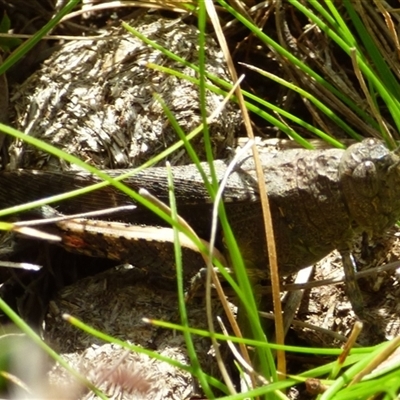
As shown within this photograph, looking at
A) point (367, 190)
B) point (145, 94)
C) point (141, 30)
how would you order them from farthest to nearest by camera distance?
point (141, 30)
point (145, 94)
point (367, 190)

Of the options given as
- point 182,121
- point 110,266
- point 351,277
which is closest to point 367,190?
point 351,277

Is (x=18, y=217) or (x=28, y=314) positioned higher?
(x=18, y=217)

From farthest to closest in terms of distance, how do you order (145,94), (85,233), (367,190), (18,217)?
(145,94) < (18,217) < (85,233) < (367,190)

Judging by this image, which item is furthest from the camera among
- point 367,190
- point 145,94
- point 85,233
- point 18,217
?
point 145,94

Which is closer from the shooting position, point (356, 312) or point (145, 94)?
point (356, 312)

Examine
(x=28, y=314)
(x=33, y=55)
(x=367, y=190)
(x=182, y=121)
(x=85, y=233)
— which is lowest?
(x=28, y=314)

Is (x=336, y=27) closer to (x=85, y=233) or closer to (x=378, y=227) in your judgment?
(x=378, y=227)

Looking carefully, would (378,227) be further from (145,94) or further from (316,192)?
(145,94)

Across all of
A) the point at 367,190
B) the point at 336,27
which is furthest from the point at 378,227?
the point at 336,27

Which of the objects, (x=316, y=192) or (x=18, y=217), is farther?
(x=18, y=217)
